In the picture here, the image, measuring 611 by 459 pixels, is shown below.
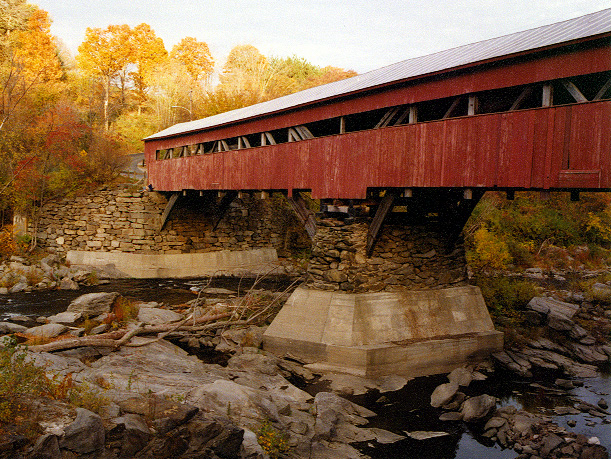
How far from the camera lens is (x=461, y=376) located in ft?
26.6

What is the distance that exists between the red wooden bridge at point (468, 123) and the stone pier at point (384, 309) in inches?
46.2

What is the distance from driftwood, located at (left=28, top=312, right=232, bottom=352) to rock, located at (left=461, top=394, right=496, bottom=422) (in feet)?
16.0

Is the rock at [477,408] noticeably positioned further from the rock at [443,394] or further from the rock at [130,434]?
the rock at [130,434]

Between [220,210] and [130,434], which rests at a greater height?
[220,210]

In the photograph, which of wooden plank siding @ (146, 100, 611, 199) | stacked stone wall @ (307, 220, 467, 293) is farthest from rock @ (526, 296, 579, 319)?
wooden plank siding @ (146, 100, 611, 199)

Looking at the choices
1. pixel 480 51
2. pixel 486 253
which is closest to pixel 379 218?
pixel 480 51

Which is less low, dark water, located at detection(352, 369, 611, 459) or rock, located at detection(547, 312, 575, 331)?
rock, located at detection(547, 312, 575, 331)

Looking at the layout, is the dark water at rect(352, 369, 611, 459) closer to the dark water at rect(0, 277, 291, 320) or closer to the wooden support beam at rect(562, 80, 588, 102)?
the dark water at rect(0, 277, 291, 320)

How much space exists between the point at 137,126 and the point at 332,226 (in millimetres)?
22737

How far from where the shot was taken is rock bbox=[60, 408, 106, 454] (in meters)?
3.79

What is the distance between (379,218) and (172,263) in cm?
1072

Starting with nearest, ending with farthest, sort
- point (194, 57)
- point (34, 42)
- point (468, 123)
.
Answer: point (468, 123)
point (34, 42)
point (194, 57)

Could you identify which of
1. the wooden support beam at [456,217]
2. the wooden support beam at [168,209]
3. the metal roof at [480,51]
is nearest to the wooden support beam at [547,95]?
the metal roof at [480,51]

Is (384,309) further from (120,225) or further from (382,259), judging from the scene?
(120,225)
